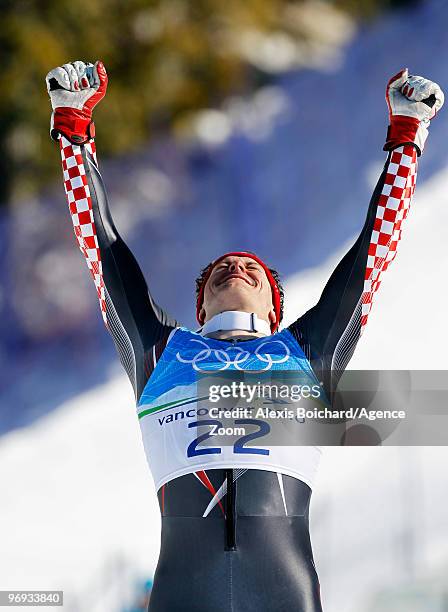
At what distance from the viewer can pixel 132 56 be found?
7895mm

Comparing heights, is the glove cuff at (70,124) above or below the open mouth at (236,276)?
above

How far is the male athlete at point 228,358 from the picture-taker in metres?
1.91

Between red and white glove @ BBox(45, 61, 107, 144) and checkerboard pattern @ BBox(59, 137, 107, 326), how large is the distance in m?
0.03

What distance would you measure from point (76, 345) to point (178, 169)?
2095mm

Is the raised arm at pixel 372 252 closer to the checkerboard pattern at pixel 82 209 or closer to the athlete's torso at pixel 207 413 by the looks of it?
the athlete's torso at pixel 207 413

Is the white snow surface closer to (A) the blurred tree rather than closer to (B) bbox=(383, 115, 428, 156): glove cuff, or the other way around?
(B) bbox=(383, 115, 428, 156): glove cuff

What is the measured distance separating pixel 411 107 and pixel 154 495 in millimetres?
2717

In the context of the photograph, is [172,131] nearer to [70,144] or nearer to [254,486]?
[70,144]

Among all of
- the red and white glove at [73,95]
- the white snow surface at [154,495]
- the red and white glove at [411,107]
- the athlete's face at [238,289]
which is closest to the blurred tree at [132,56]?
the white snow surface at [154,495]

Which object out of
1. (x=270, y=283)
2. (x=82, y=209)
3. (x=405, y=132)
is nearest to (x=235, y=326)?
(x=270, y=283)

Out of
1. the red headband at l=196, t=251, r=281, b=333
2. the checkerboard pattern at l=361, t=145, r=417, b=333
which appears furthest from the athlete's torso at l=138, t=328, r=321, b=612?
the red headband at l=196, t=251, r=281, b=333

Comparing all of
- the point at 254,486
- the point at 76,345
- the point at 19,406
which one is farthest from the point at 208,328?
the point at 76,345

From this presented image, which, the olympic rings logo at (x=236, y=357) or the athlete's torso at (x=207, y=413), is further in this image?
the olympic rings logo at (x=236, y=357)

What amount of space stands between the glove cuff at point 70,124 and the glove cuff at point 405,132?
79cm
